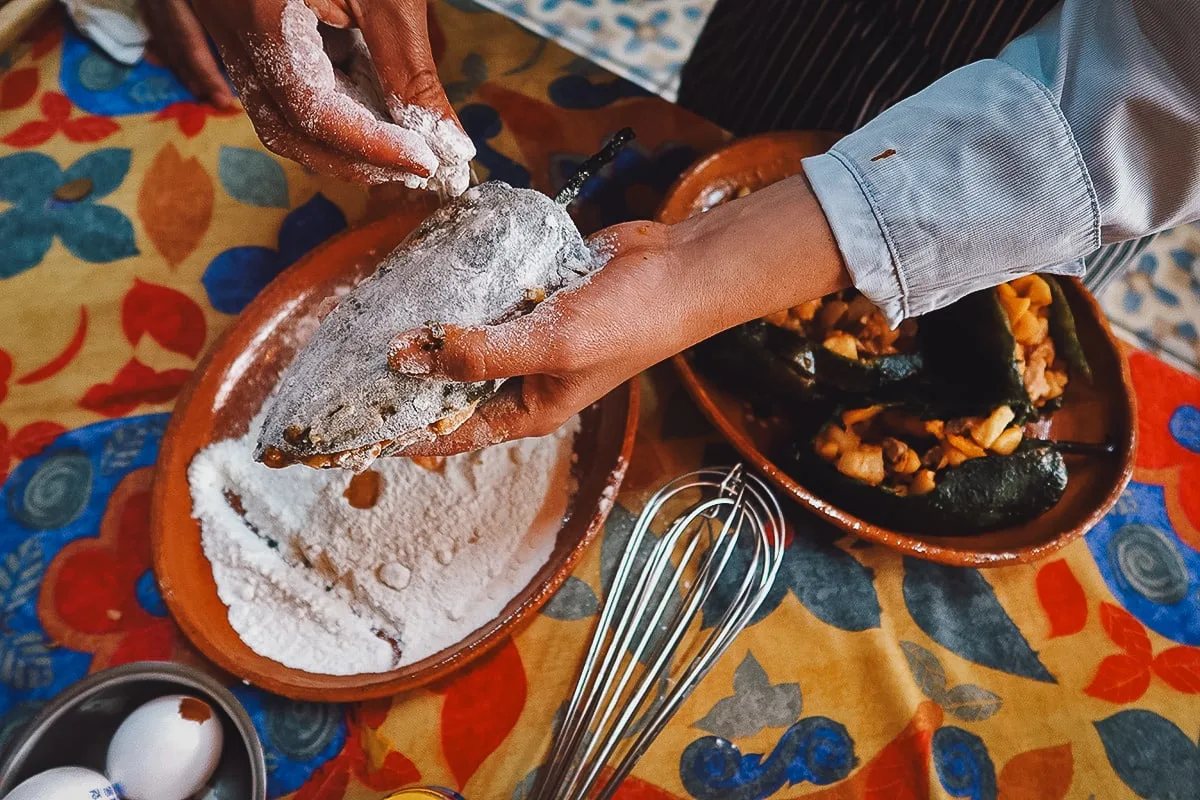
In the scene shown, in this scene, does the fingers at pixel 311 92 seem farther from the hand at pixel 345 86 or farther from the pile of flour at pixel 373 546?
the pile of flour at pixel 373 546

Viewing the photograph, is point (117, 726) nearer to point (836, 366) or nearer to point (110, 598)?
point (110, 598)

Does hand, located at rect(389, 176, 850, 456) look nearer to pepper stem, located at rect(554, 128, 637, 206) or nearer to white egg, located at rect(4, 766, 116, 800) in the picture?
pepper stem, located at rect(554, 128, 637, 206)

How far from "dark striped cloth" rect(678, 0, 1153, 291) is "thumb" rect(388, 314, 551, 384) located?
0.63 m

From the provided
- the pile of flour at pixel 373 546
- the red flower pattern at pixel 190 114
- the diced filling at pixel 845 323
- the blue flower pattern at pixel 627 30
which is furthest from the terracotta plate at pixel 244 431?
the blue flower pattern at pixel 627 30

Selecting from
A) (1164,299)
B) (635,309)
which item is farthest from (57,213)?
(1164,299)

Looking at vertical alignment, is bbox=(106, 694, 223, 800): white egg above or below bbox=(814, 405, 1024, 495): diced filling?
below

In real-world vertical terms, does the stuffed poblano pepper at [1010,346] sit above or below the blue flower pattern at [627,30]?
below

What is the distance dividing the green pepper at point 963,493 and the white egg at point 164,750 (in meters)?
0.60

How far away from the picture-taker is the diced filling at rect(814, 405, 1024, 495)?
0.76m

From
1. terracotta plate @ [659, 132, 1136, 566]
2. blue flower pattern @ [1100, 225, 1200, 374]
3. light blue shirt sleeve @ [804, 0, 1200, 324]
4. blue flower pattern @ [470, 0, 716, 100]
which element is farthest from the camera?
blue flower pattern @ [470, 0, 716, 100]

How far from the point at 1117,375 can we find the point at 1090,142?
434 millimetres

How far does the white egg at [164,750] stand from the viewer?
0.59 meters

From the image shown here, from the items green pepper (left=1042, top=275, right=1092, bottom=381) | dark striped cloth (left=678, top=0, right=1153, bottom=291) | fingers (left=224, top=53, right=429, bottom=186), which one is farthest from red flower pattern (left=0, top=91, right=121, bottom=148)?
green pepper (left=1042, top=275, right=1092, bottom=381)

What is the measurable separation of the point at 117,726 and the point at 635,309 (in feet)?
1.85
